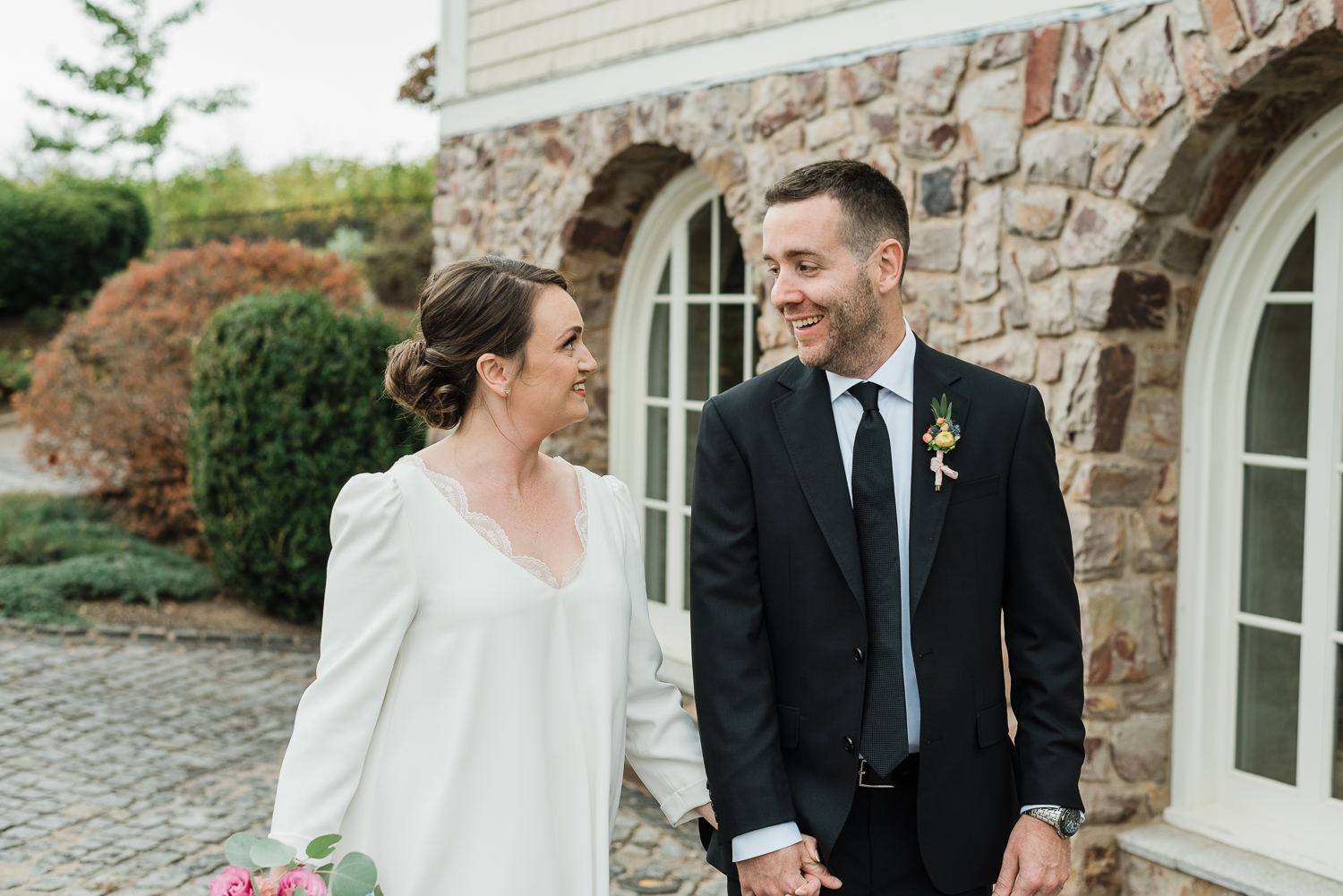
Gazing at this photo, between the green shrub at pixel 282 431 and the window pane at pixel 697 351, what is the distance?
2.47m

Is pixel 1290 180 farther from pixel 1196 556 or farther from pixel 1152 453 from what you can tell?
pixel 1196 556

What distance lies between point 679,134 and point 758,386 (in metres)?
3.39

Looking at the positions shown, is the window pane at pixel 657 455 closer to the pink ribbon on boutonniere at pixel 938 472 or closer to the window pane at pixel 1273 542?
the window pane at pixel 1273 542

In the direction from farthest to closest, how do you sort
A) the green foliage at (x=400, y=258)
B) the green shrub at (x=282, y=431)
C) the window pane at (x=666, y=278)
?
the green foliage at (x=400, y=258), the green shrub at (x=282, y=431), the window pane at (x=666, y=278)

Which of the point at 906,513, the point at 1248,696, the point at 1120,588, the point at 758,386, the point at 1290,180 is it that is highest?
the point at 1290,180

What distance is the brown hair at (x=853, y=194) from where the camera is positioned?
2152 mm

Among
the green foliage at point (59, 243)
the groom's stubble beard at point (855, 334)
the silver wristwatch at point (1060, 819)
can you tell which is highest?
the green foliage at point (59, 243)

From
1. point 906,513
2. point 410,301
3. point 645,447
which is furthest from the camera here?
point 410,301

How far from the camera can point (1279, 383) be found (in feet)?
12.2

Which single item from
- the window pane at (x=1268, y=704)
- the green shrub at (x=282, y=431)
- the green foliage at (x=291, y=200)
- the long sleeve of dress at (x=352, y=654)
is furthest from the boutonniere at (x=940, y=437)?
the green foliage at (x=291, y=200)

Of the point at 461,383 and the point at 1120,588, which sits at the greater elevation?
the point at 461,383

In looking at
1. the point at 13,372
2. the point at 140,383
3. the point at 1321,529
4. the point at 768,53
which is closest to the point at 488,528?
the point at 1321,529

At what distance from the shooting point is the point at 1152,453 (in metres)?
3.83

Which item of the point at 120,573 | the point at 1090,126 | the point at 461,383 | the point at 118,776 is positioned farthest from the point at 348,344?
the point at 461,383
